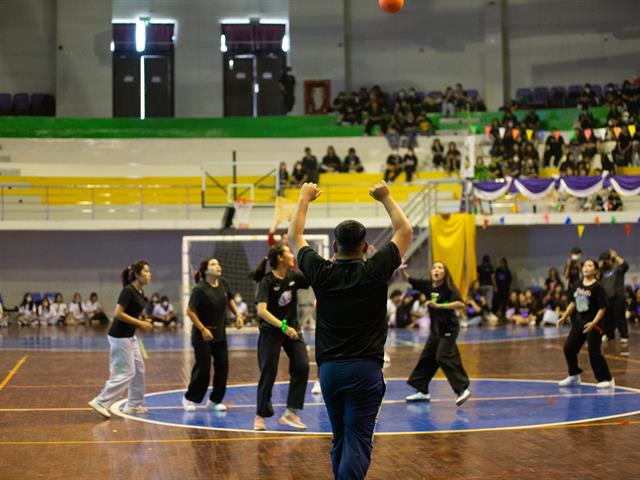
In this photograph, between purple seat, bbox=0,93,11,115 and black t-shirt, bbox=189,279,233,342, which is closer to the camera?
black t-shirt, bbox=189,279,233,342

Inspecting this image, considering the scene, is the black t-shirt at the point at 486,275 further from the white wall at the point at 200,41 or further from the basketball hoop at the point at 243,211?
the white wall at the point at 200,41

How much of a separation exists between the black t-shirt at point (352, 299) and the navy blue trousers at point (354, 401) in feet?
0.24

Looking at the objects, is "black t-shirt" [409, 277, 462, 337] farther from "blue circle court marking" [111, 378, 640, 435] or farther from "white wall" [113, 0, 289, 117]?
"white wall" [113, 0, 289, 117]

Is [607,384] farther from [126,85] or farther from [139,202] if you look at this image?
[126,85]

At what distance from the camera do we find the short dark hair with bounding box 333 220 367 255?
585cm

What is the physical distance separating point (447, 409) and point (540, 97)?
2825cm

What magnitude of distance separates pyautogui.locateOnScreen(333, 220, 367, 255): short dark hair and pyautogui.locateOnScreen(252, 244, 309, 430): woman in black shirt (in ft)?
14.9

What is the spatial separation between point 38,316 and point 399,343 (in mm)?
13688

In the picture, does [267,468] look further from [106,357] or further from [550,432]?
[106,357]

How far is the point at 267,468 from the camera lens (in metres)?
8.41

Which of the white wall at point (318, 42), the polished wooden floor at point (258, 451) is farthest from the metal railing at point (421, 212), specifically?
the polished wooden floor at point (258, 451)

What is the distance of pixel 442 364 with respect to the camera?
466 inches

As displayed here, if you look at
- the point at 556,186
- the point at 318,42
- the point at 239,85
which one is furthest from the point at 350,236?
the point at 239,85

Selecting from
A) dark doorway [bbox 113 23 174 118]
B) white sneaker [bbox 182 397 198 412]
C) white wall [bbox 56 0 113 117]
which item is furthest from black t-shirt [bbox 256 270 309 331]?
dark doorway [bbox 113 23 174 118]
